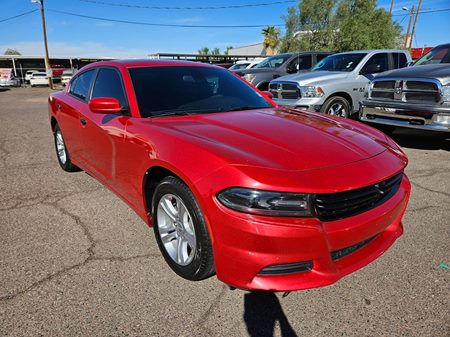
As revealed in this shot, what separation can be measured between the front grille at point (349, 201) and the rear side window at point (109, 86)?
77.0 inches

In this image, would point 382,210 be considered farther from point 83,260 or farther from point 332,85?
point 332,85

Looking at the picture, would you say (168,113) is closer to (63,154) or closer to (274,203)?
(274,203)

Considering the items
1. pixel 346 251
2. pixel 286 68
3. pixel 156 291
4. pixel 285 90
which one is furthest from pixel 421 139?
pixel 156 291

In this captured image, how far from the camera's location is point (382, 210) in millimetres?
2125

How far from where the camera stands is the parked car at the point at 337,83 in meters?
7.16

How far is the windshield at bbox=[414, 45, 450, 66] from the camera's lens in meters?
6.70

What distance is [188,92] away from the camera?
3205 mm

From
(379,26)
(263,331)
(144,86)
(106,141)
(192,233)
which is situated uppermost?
(379,26)

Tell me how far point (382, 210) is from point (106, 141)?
2.41 meters

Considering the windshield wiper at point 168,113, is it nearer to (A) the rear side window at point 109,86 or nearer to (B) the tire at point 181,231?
(A) the rear side window at point 109,86

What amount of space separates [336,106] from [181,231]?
20.2 ft

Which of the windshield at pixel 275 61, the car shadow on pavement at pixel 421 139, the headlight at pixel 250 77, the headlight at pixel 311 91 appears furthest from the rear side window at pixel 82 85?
the windshield at pixel 275 61

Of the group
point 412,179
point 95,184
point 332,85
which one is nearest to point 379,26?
point 332,85

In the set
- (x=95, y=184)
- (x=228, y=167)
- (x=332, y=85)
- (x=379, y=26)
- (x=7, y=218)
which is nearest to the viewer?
(x=228, y=167)
